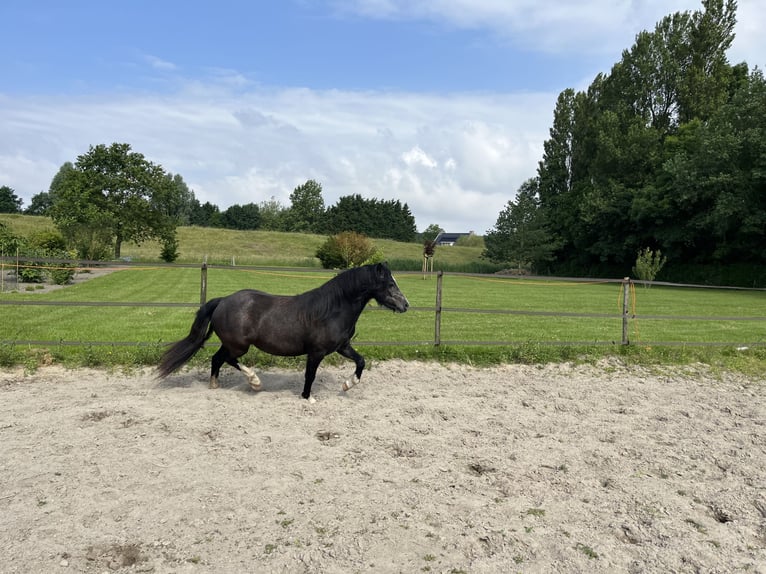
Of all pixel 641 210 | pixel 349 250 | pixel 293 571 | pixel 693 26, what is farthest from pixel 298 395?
pixel 693 26

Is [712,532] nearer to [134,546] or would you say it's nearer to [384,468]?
[384,468]

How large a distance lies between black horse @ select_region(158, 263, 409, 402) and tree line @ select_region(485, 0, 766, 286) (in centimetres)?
3054

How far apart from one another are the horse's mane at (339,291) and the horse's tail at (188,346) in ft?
3.74

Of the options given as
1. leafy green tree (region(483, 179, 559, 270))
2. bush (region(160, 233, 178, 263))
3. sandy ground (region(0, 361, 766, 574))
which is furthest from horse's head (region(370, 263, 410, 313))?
leafy green tree (region(483, 179, 559, 270))

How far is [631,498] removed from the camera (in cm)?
364

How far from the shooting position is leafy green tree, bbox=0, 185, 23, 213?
9369 cm

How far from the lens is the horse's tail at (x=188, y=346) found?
6184mm

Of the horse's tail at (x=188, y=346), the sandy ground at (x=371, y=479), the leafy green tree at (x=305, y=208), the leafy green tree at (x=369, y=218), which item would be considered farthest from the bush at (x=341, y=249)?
the leafy green tree at (x=305, y=208)

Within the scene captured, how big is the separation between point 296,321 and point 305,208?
10227 centimetres

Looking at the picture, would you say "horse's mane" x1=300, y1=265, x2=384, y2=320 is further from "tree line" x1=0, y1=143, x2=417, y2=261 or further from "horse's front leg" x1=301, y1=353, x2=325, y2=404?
"tree line" x1=0, y1=143, x2=417, y2=261

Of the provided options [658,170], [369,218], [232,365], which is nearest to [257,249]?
[369,218]

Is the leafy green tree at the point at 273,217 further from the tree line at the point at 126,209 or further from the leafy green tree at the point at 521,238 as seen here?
the leafy green tree at the point at 521,238

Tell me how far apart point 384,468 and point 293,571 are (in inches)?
57.4

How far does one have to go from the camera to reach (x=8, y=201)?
95750 mm
